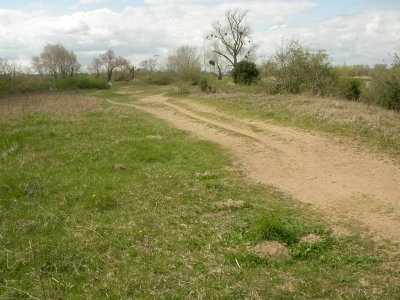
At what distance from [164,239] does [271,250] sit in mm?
1516

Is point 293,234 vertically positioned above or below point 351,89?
below

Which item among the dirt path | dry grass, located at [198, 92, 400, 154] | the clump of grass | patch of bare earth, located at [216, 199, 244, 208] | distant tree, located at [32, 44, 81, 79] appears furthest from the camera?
distant tree, located at [32, 44, 81, 79]

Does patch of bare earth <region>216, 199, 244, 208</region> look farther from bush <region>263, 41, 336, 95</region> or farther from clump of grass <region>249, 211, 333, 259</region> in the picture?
bush <region>263, 41, 336, 95</region>

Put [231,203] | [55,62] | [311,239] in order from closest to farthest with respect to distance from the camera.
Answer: [311,239] < [231,203] < [55,62]

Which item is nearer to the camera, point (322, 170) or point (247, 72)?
point (322, 170)

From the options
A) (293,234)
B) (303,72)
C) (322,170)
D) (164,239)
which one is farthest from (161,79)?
(293,234)

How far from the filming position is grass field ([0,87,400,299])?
15.2 ft

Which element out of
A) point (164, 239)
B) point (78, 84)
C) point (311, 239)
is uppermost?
point (78, 84)

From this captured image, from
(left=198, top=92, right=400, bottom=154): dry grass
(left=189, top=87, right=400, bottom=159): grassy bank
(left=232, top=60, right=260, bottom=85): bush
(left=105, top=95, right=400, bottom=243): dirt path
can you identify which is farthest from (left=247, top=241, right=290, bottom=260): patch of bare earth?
(left=232, top=60, right=260, bottom=85): bush

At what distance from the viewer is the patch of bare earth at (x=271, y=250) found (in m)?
5.37

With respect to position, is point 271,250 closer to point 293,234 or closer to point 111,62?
point 293,234

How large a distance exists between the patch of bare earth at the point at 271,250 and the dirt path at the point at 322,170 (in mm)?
1606

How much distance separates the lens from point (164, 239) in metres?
5.88

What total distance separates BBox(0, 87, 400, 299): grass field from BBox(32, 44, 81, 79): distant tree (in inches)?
2220
